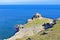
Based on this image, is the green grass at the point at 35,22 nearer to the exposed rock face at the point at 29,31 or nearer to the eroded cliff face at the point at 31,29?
the eroded cliff face at the point at 31,29

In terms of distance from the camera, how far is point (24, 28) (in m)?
96.2

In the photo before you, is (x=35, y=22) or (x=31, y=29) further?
(x=35, y=22)

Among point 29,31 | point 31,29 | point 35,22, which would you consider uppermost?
point 35,22

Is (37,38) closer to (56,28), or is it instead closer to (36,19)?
(56,28)

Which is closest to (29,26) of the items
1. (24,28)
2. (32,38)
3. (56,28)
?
(24,28)

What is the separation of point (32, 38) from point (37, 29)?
24.5 metres

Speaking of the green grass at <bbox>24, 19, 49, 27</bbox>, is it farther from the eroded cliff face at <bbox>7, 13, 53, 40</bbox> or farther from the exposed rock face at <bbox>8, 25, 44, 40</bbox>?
the exposed rock face at <bbox>8, 25, 44, 40</bbox>

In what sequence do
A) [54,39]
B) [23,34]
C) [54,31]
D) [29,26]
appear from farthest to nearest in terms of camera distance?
[29,26] < [23,34] < [54,31] < [54,39]

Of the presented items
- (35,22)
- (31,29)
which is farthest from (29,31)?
(35,22)

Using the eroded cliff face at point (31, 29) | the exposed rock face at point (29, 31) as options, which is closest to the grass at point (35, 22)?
the eroded cliff face at point (31, 29)

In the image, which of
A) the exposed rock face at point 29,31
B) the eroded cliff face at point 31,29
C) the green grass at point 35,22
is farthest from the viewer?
the green grass at point 35,22

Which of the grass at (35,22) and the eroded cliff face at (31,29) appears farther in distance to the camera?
the grass at (35,22)

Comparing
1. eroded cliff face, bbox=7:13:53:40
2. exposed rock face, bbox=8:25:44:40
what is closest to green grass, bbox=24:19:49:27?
eroded cliff face, bbox=7:13:53:40

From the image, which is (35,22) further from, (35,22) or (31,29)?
(31,29)
